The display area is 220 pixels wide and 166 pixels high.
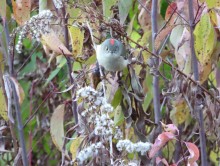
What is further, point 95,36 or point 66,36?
point 66,36

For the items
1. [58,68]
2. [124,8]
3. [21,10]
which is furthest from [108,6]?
[58,68]

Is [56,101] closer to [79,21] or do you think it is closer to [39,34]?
[79,21]

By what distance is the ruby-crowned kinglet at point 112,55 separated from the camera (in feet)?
2.68

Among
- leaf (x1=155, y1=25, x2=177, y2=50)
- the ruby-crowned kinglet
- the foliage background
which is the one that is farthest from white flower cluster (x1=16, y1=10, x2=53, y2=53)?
leaf (x1=155, y1=25, x2=177, y2=50)

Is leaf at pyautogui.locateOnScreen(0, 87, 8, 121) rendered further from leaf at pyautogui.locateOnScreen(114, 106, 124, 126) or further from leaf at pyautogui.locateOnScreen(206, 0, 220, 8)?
leaf at pyautogui.locateOnScreen(206, 0, 220, 8)

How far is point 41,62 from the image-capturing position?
191cm

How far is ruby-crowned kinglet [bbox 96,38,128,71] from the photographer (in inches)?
32.2

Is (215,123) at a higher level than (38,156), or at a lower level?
higher

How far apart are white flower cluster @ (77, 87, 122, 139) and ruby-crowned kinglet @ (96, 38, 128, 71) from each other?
85 mm

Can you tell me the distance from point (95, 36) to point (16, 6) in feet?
0.53

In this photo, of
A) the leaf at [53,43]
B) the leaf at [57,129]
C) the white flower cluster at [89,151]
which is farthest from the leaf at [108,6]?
the white flower cluster at [89,151]

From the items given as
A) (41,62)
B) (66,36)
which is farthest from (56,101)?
(66,36)

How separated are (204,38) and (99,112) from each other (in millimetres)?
259

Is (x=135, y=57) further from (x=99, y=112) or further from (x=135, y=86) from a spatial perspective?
(x=99, y=112)
